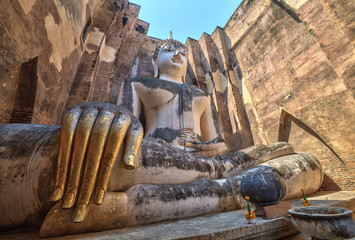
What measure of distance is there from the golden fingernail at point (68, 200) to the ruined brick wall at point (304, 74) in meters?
5.22

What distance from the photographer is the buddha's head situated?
3289 mm

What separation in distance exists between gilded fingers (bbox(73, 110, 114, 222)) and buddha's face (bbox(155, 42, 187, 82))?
2.44m

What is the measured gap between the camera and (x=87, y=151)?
40.5 inches

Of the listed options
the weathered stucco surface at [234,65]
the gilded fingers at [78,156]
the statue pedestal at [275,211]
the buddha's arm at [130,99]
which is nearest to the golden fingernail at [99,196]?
the gilded fingers at [78,156]

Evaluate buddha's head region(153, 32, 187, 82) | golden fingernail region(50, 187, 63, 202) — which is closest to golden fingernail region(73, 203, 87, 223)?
golden fingernail region(50, 187, 63, 202)

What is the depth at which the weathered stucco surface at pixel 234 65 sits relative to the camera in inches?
90.1

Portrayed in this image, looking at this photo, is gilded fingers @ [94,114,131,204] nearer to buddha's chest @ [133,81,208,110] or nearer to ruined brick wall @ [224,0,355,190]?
buddha's chest @ [133,81,208,110]

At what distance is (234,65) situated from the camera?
23.7 ft

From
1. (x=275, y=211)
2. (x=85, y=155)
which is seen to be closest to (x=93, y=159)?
(x=85, y=155)

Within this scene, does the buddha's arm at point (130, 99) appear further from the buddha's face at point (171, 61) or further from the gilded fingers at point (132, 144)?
the gilded fingers at point (132, 144)

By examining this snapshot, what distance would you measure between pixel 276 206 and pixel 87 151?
1.29 meters

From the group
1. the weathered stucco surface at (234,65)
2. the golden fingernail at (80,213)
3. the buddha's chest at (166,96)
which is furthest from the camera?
the buddha's chest at (166,96)

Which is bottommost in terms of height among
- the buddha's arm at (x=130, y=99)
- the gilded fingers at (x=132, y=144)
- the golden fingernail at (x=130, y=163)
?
the golden fingernail at (x=130, y=163)

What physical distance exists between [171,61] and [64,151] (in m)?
2.73
